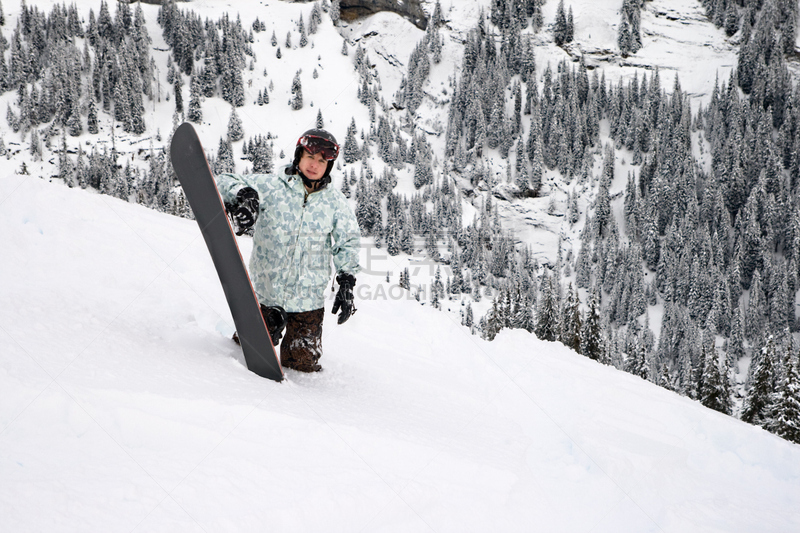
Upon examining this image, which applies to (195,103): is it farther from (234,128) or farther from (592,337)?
(592,337)

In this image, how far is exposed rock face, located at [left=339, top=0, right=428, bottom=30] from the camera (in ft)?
456

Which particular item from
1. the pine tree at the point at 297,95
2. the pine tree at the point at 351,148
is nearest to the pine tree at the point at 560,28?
the pine tree at the point at 351,148

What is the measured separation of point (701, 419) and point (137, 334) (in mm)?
A: 5370

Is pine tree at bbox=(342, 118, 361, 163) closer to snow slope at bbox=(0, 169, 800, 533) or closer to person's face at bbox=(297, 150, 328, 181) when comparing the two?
snow slope at bbox=(0, 169, 800, 533)

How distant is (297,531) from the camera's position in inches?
68.8

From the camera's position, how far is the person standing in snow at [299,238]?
3895 mm

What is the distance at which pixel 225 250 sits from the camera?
3479 millimetres

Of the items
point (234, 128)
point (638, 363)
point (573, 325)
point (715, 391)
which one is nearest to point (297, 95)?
point (234, 128)

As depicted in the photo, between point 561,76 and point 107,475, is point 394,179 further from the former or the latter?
point 107,475

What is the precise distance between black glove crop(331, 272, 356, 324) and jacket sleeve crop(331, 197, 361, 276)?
75 millimetres


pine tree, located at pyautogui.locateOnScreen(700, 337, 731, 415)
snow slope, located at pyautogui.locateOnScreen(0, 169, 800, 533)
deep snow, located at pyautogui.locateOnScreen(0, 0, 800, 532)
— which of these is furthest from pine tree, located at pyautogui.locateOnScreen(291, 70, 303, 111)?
snow slope, located at pyautogui.locateOnScreen(0, 169, 800, 533)

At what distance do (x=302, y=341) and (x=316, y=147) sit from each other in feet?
5.92

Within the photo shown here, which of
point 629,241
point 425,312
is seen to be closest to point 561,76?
point 629,241

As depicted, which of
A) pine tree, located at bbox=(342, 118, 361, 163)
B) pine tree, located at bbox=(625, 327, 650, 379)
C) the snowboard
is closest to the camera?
the snowboard
